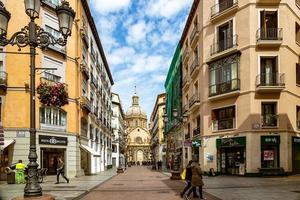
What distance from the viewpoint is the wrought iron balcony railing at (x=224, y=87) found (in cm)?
3178

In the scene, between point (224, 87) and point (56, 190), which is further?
point (224, 87)

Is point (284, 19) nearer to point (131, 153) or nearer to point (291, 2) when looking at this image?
point (291, 2)

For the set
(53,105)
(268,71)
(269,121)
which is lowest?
(269,121)

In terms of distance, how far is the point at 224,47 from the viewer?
33.7 m

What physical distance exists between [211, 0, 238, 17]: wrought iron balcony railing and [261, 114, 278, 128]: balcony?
9.09 meters

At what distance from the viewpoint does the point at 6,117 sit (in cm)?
2695

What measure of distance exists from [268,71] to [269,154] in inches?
242

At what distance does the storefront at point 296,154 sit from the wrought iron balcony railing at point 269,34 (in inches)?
299

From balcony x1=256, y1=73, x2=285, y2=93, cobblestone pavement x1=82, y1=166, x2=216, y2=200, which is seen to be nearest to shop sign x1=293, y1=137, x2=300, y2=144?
balcony x1=256, y1=73, x2=285, y2=93

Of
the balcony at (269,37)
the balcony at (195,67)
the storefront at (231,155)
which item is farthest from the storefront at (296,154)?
the balcony at (195,67)

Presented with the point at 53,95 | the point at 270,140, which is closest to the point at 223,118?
the point at 270,140

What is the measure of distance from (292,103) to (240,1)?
8.66 meters

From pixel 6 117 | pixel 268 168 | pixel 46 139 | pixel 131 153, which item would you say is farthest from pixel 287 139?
pixel 131 153

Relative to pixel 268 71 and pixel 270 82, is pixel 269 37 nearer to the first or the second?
pixel 268 71
